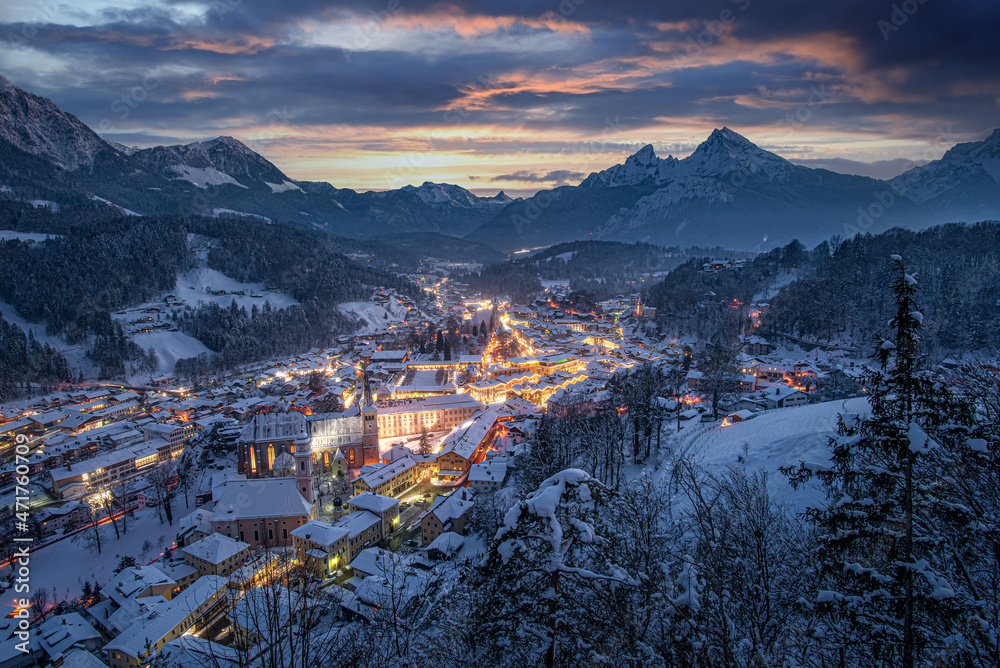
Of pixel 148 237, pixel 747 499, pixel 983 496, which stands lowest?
pixel 747 499

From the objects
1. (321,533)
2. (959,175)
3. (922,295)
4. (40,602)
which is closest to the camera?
(321,533)

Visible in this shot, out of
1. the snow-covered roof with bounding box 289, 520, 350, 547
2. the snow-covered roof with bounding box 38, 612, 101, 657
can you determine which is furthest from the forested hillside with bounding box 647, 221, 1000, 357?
the snow-covered roof with bounding box 38, 612, 101, 657

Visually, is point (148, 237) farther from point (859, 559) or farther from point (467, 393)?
point (859, 559)

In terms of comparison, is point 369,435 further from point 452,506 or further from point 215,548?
point 215,548

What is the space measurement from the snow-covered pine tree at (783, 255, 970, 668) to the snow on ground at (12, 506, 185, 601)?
23715mm

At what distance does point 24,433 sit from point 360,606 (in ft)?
113

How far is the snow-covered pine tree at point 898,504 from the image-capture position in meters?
3.43

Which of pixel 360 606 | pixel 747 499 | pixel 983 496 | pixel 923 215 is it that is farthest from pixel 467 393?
pixel 923 215

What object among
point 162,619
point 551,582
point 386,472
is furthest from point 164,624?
point 551,582

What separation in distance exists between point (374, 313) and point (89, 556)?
2239 inches

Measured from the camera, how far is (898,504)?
11.7 ft

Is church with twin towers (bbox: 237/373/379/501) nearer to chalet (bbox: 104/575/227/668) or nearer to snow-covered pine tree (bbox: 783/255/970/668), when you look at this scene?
chalet (bbox: 104/575/227/668)

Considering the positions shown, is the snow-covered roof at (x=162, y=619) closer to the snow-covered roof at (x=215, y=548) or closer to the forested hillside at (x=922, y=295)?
the snow-covered roof at (x=215, y=548)

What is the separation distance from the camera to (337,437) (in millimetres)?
25312
